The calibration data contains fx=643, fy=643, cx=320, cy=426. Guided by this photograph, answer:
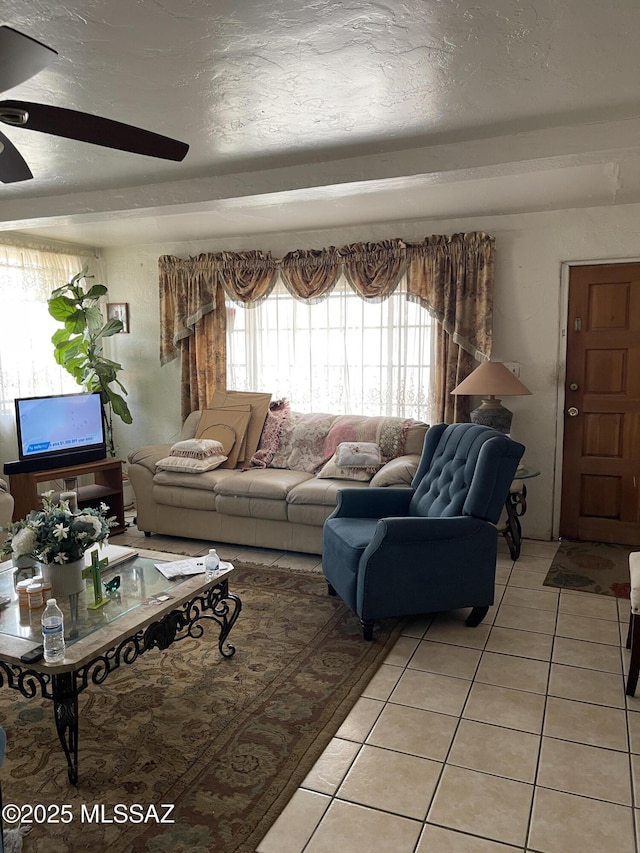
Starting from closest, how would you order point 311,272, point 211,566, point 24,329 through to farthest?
1. point 211,566
2. point 311,272
3. point 24,329

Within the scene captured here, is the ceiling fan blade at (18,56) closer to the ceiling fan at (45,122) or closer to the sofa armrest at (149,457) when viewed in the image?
the ceiling fan at (45,122)

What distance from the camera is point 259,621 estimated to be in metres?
3.37

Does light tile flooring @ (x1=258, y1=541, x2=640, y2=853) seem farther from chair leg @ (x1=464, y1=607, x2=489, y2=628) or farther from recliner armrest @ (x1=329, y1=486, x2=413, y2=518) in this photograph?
recliner armrest @ (x1=329, y1=486, x2=413, y2=518)

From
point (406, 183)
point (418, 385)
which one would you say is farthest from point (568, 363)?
point (406, 183)

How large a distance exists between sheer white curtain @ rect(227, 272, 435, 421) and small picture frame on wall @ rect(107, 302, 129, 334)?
3.65 feet

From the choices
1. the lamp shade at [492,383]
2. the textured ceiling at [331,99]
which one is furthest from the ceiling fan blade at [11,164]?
the lamp shade at [492,383]

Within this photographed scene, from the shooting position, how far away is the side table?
4297mm

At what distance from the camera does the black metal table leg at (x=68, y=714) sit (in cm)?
210

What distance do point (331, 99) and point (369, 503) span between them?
214 cm

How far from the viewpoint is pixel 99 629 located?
2338 mm

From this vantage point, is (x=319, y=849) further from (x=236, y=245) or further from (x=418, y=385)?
(x=236, y=245)

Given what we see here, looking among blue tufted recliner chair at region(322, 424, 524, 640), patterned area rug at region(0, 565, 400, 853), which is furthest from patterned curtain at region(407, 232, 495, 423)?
patterned area rug at region(0, 565, 400, 853)

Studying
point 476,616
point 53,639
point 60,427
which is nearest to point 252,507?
Result: point 60,427

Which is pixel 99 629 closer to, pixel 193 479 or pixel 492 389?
pixel 193 479
